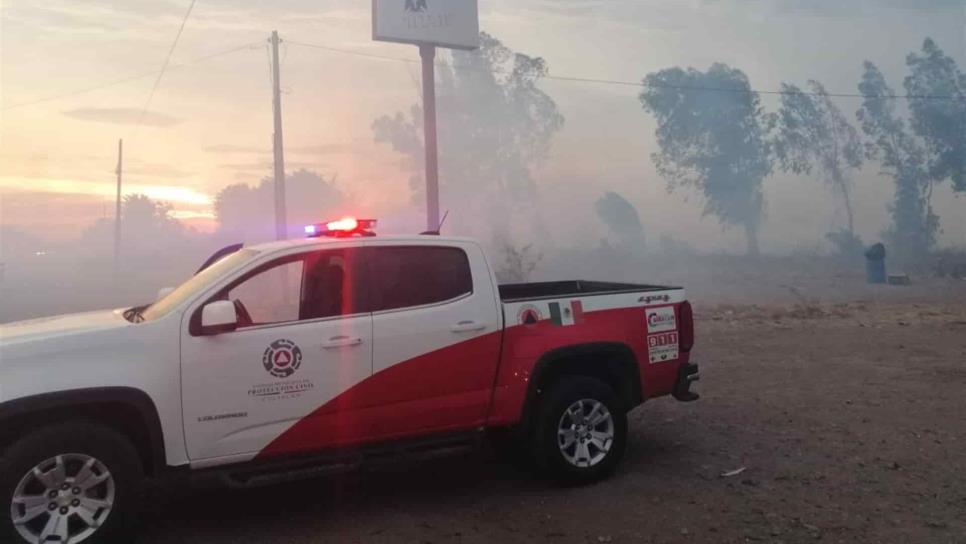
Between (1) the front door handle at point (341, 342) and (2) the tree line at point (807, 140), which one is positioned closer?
(1) the front door handle at point (341, 342)

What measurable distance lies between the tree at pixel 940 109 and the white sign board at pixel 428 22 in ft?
113

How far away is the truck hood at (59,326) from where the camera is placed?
4.41 meters

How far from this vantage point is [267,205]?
54.6m

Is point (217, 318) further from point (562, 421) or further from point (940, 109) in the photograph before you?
point (940, 109)

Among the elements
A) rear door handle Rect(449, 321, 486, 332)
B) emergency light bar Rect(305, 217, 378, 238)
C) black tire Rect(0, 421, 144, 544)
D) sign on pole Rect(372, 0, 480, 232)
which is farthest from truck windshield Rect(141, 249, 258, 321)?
sign on pole Rect(372, 0, 480, 232)

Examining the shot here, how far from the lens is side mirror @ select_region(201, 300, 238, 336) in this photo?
451 centimetres

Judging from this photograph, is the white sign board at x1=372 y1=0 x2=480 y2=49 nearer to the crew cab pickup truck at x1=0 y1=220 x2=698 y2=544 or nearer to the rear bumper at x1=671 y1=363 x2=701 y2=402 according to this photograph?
the crew cab pickup truck at x1=0 y1=220 x2=698 y2=544

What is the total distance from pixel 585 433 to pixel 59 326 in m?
3.61

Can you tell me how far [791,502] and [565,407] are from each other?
5.42 feet

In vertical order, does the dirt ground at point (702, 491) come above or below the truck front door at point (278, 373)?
below

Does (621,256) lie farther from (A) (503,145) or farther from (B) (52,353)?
(B) (52,353)

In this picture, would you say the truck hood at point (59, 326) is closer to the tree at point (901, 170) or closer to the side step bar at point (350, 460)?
the side step bar at point (350, 460)

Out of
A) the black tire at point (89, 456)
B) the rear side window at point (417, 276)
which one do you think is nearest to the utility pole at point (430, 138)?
the rear side window at point (417, 276)

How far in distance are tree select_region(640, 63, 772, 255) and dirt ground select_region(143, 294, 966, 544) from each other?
140 ft
